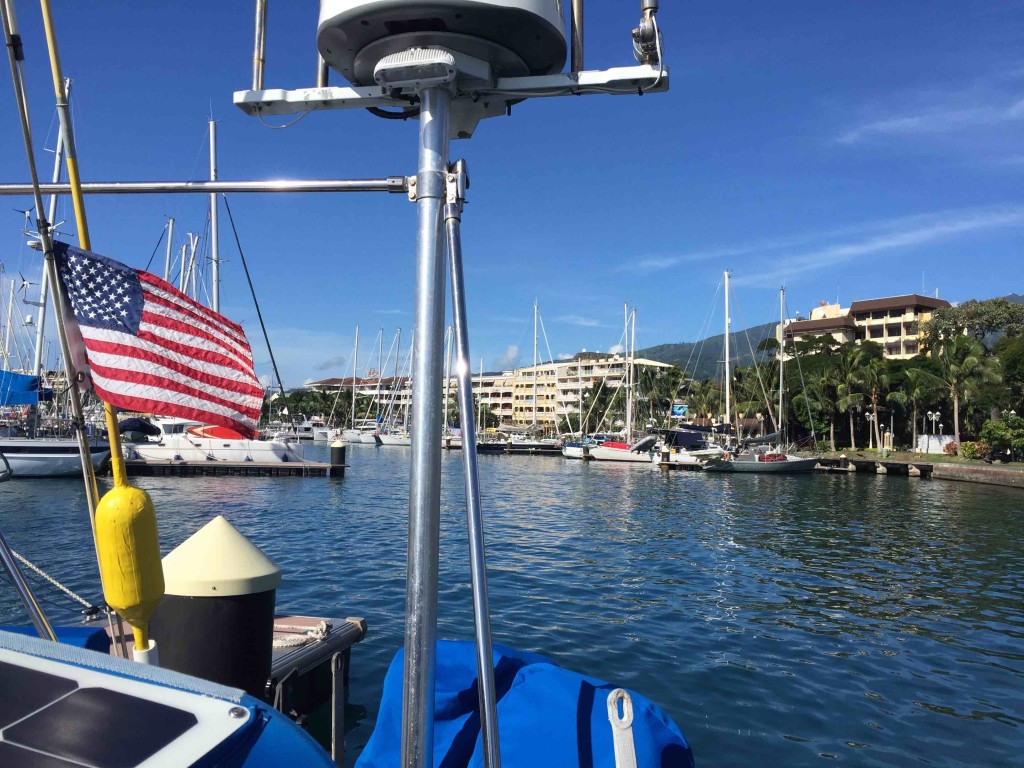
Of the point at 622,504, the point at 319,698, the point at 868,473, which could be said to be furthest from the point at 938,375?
the point at 319,698

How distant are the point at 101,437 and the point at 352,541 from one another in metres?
31.7

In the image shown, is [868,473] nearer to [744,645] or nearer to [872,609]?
[872,609]

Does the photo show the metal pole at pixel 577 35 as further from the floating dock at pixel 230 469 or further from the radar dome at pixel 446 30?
the floating dock at pixel 230 469

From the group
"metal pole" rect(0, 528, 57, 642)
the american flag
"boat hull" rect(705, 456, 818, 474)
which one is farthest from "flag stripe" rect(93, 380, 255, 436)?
"boat hull" rect(705, 456, 818, 474)

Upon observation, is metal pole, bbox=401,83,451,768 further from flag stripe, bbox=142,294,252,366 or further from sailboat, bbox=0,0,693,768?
flag stripe, bbox=142,294,252,366

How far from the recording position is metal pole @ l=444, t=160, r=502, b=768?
8.98 feet

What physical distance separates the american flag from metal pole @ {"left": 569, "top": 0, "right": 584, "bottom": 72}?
2664 millimetres

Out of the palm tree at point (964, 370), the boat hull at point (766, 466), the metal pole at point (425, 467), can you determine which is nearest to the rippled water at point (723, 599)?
the metal pole at point (425, 467)

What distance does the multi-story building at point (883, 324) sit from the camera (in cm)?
11888

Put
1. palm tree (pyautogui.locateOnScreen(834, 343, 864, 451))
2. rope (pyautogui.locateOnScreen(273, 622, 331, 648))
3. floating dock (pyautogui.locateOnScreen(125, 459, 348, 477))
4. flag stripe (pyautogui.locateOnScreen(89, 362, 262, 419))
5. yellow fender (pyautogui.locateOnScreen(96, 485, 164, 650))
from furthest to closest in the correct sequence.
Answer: palm tree (pyautogui.locateOnScreen(834, 343, 864, 451)) → floating dock (pyautogui.locateOnScreen(125, 459, 348, 477)) → rope (pyautogui.locateOnScreen(273, 622, 331, 648)) → flag stripe (pyautogui.locateOnScreen(89, 362, 262, 419)) → yellow fender (pyautogui.locateOnScreen(96, 485, 164, 650))

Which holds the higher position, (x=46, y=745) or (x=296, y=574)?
(x=46, y=745)

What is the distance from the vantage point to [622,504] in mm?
35531

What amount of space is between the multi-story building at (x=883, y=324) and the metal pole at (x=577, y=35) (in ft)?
392

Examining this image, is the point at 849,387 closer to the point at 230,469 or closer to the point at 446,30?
the point at 230,469
